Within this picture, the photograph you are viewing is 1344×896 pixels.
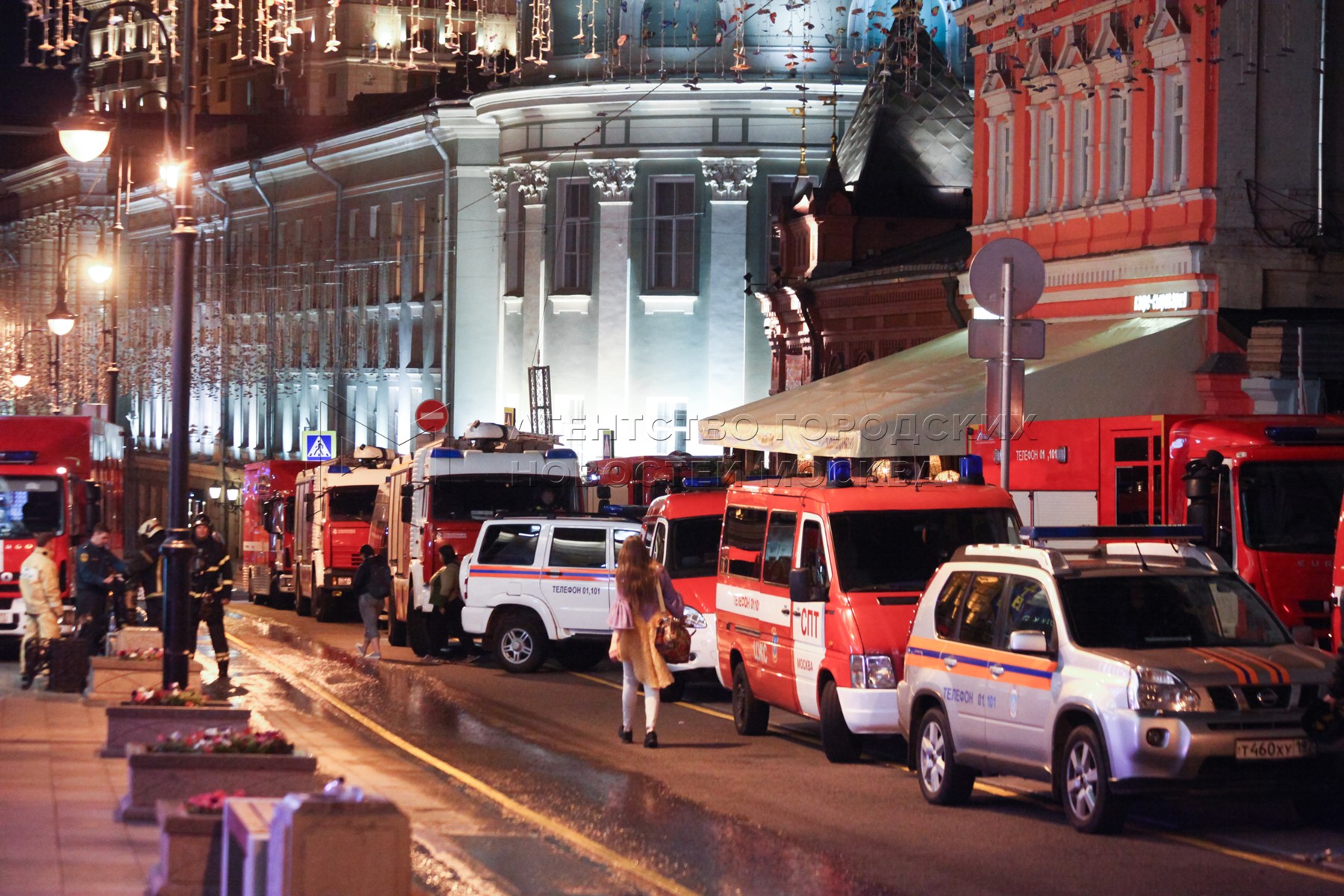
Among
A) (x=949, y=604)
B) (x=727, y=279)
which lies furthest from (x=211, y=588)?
(x=727, y=279)

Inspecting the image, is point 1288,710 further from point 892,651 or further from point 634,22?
point 634,22

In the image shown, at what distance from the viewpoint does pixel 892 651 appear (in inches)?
644

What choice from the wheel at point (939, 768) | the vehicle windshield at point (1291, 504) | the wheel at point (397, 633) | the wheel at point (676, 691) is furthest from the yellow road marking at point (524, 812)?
the wheel at point (397, 633)

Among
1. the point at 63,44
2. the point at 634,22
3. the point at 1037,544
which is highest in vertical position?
the point at 634,22

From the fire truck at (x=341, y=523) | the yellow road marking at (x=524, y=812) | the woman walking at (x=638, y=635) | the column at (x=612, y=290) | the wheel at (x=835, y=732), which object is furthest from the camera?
the column at (x=612, y=290)

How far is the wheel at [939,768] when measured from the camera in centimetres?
1445

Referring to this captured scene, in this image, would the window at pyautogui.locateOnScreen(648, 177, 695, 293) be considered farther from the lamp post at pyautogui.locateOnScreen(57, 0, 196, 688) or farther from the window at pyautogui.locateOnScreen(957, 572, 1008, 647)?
the window at pyautogui.locateOnScreen(957, 572, 1008, 647)

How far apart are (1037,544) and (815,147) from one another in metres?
38.5

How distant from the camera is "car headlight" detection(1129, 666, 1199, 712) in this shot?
1273 centimetres

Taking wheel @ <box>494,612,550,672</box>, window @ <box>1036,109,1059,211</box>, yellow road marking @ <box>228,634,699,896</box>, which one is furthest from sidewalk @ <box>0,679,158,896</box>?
window @ <box>1036,109,1059,211</box>

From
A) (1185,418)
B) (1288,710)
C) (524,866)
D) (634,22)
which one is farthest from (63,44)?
(634,22)

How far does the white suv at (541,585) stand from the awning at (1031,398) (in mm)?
2846

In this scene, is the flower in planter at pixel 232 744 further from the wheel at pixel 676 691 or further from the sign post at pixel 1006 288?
the wheel at pixel 676 691

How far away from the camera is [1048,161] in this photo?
32594 millimetres
